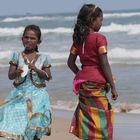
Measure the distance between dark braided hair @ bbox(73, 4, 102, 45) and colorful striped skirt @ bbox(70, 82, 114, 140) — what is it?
1.29 feet

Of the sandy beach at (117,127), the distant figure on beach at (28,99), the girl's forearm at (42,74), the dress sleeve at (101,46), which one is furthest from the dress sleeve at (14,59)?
the sandy beach at (117,127)

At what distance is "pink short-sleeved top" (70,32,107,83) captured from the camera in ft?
13.8

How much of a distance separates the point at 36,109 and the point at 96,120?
583 millimetres

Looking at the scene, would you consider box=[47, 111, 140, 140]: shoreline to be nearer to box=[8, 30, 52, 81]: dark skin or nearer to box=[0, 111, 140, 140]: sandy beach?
box=[0, 111, 140, 140]: sandy beach

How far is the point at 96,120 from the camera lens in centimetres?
429

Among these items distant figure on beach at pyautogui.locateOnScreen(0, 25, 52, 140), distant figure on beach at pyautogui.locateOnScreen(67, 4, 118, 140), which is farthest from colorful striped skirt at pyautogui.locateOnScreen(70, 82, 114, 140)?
distant figure on beach at pyautogui.locateOnScreen(0, 25, 52, 140)

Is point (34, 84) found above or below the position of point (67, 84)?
above

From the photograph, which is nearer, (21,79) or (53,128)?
(21,79)

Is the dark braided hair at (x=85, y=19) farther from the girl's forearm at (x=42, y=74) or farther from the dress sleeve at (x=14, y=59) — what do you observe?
the dress sleeve at (x=14, y=59)

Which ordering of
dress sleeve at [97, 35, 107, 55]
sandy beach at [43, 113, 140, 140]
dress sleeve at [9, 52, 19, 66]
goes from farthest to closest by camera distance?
sandy beach at [43, 113, 140, 140] < dress sleeve at [9, 52, 19, 66] < dress sleeve at [97, 35, 107, 55]

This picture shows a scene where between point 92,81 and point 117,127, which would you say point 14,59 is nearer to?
point 92,81

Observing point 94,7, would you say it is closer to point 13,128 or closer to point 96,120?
point 96,120

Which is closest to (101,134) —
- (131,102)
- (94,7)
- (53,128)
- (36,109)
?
(36,109)

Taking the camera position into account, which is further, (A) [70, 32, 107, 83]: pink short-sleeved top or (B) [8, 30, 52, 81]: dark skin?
(B) [8, 30, 52, 81]: dark skin
